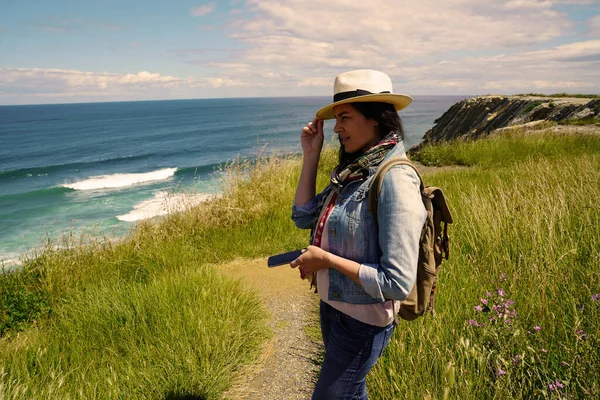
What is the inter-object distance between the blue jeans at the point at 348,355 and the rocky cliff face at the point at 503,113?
15.2 m

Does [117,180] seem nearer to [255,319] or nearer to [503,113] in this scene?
[503,113]

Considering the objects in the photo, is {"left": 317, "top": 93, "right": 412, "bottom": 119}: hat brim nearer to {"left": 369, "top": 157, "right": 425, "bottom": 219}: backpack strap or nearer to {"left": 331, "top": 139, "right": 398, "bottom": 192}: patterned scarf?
{"left": 331, "top": 139, "right": 398, "bottom": 192}: patterned scarf

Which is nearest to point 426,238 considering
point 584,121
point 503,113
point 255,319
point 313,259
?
point 313,259

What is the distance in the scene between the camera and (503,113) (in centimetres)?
2330

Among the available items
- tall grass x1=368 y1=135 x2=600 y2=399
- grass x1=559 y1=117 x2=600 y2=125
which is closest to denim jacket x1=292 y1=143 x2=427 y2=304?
tall grass x1=368 y1=135 x2=600 y2=399

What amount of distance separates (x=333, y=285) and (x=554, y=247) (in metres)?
2.82

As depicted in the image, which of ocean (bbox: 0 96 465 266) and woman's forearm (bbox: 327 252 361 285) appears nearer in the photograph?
woman's forearm (bbox: 327 252 361 285)

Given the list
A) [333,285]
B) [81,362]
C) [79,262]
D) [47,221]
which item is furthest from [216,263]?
[47,221]

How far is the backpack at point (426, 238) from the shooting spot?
1567 millimetres

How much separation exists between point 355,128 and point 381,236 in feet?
1.76

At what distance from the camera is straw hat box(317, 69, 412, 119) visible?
166cm

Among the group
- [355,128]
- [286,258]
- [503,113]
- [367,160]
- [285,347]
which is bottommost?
[285,347]

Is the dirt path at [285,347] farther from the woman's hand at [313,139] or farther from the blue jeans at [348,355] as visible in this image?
the woman's hand at [313,139]

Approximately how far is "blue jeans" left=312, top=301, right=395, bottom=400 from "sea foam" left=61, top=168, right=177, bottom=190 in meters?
30.6
